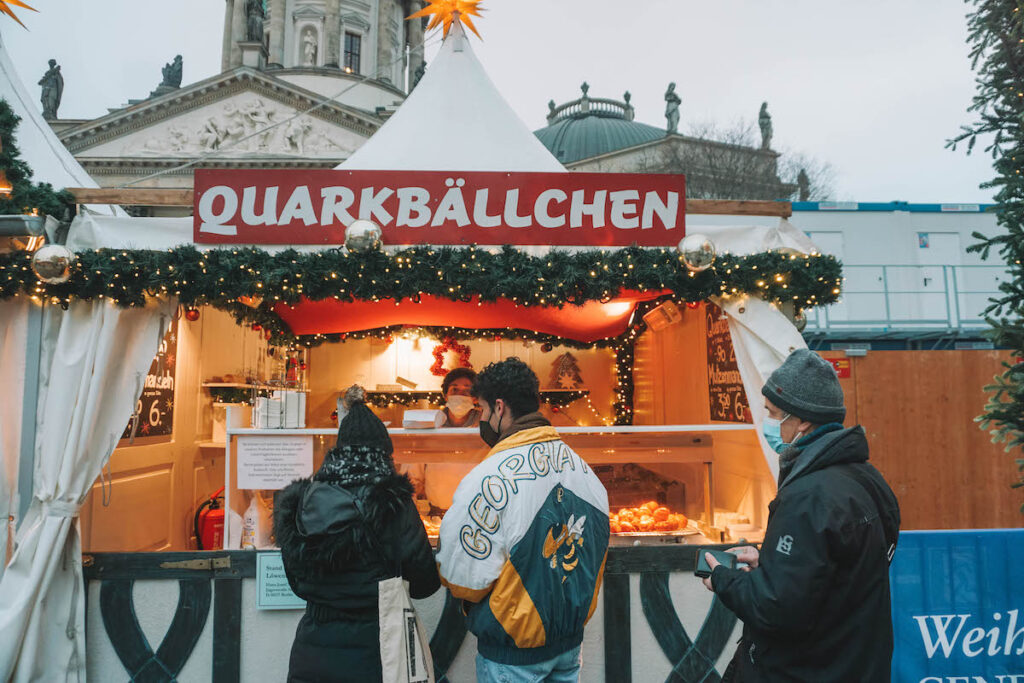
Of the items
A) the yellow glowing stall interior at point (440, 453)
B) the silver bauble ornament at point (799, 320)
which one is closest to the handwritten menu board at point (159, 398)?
the yellow glowing stall interior at point (440, 453)

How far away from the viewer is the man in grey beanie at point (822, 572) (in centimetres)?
180

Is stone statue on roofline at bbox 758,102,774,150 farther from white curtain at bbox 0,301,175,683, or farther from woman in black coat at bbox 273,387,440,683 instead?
woman in black coat at bbox 273,387,440,683

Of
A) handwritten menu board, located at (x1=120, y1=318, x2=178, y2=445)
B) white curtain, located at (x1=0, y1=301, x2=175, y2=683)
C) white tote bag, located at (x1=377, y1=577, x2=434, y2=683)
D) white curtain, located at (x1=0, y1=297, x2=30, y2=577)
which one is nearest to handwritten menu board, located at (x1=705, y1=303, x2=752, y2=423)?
white tote bag, located at (x1=377, y1=577, x2=434, y2=683)

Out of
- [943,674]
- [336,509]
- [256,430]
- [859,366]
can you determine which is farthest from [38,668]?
[859,366]

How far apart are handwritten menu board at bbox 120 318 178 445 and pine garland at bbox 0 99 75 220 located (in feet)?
4.59

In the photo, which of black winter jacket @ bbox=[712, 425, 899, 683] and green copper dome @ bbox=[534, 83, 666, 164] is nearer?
black winter jacket @ bbox=[712, 425, 899, 683]

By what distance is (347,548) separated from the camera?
7.45ft

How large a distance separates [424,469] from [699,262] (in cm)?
254

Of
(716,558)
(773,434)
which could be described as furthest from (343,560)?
(773,434)

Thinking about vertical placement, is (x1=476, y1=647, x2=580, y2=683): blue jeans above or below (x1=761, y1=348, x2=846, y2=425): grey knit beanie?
below

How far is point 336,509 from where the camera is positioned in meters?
2.28

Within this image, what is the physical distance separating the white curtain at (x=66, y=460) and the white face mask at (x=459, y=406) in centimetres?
245

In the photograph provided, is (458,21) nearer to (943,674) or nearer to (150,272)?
(150,272)

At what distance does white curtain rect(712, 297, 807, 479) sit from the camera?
391cm
